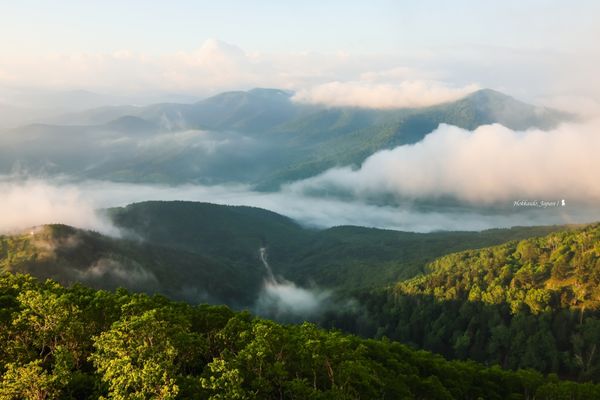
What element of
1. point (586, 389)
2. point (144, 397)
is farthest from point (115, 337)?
point (586, 389)

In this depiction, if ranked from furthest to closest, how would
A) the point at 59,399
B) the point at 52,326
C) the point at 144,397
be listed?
the point at 52,326
the point at 59,399
the point at 144,397

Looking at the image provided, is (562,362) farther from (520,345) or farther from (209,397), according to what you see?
(209,397)

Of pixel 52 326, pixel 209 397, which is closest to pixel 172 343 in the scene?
pixel 209 397

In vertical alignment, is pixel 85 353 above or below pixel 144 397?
below

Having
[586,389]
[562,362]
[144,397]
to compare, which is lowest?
[562,362]

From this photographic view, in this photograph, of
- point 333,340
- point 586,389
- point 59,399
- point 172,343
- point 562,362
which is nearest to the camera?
point 59,399

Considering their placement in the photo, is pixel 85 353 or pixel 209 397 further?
pixel 85 353
